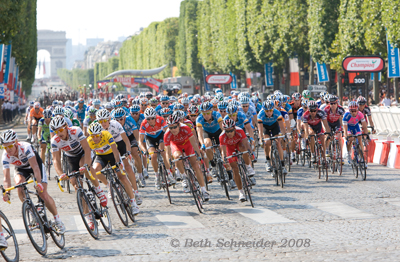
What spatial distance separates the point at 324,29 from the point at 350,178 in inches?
935

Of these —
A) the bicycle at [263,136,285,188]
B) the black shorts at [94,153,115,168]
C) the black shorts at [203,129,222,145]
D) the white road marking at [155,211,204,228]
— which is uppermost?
the black shorts at [203,129,222,145]

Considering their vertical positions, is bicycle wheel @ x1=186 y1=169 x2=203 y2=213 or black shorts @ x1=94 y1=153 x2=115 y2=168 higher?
black shorts @ x1=94 y1=153 x2=115 y2=168

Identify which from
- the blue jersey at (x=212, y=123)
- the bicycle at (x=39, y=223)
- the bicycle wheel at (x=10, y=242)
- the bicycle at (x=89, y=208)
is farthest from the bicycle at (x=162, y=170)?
the bicycle wheel at (x=10, y=242)

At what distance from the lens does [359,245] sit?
7.97 metres

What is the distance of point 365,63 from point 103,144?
16163 millimetres

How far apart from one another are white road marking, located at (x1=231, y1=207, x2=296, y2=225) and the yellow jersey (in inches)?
99.8

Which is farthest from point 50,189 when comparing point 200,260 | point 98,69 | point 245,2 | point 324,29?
point 98,69

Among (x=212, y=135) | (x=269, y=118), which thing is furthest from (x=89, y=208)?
(x=269, y=118)

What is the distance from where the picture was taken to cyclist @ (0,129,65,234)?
8.36 meters

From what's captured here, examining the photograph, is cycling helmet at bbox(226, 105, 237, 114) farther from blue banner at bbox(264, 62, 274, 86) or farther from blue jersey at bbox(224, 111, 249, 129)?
blue banner at bbox(264, 62, 274, 86)

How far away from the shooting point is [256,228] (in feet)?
30.7

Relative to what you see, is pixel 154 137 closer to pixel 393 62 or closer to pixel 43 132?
pixel 43 132

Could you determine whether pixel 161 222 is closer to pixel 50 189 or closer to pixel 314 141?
pixel 50 189

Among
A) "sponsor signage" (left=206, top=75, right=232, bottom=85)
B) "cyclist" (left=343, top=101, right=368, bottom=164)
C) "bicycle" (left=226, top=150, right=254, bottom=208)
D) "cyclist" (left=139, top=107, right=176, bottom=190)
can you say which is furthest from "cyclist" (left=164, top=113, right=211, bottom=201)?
"sponsor signage" (left=206, top=75, right=232, bottom=85)
